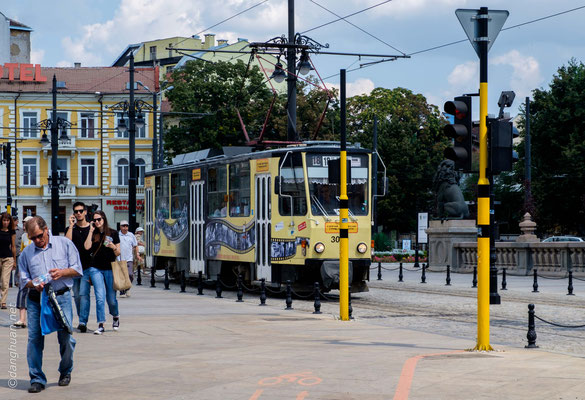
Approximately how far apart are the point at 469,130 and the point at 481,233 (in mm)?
1352

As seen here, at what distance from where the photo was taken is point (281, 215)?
2355 cm

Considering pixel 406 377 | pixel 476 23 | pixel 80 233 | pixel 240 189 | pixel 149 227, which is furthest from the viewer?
pixel 149 227

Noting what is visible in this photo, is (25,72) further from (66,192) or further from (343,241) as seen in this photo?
(343,241)

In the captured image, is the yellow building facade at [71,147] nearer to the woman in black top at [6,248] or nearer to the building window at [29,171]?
the building window at [29,171]

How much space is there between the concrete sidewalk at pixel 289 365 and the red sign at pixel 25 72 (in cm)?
6538

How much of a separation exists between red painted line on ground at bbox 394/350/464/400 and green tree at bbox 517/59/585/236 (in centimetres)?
4797

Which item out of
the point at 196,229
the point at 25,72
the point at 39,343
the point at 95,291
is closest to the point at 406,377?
the point at 39,343

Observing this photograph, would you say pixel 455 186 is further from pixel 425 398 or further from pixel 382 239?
pixel 425 398

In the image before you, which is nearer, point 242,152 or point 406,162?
point 242,152

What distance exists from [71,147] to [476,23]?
68.7 m

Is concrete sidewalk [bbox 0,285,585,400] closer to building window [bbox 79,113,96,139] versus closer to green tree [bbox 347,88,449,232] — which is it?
green tree [bbox 347,88,449,232]

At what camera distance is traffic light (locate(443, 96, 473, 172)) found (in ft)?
43.5

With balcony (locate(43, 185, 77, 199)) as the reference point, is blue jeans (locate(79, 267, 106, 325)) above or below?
below

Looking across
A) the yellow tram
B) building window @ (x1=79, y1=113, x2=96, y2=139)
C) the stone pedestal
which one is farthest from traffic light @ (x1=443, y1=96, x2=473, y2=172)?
building window @ (x1=79, y1=113, x2=96, y2=139)
